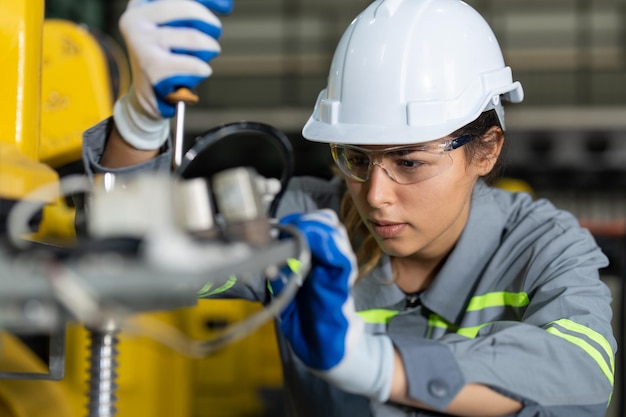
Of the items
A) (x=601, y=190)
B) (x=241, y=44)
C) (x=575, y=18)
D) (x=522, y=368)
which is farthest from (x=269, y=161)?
(x=522, y=368)

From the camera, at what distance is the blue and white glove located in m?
0.96

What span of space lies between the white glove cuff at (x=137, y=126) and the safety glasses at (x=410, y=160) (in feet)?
1.16

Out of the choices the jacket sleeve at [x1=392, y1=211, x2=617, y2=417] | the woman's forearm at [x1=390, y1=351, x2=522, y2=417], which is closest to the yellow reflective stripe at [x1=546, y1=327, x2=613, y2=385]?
the jacket sleeve at [x1=392, y1=211, x2=617, y2=417]

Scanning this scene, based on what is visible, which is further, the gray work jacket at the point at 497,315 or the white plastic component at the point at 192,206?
the gray work jacket at the point at 497,315

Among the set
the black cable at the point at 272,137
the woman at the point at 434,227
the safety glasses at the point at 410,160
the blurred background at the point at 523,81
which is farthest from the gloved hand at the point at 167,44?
the blurred background at the point at 523,81

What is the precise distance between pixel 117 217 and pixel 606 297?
2.99 ft

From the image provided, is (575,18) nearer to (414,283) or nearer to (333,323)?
(414,283)

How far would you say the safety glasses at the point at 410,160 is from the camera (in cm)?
142

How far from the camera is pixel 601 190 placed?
23.6 feet

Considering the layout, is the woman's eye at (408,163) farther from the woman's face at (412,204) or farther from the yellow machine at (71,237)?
the yellow machine at (71,237)

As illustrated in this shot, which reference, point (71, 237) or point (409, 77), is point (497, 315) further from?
point (71, 237)

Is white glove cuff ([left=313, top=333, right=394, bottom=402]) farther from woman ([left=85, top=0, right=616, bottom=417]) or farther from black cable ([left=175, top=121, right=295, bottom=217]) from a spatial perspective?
black cable ([left=175, top=121, right=295, bottom=217])

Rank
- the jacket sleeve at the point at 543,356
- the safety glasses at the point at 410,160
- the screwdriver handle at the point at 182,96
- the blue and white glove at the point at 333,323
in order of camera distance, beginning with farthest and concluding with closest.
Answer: the safety glasses at the point at 410,160, the screwdriver handle at the point at 182,96, the jacket sleeve at the point at 543,356, the blue and white glove at the point at 333,323

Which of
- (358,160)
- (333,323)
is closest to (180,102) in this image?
(358,160)
